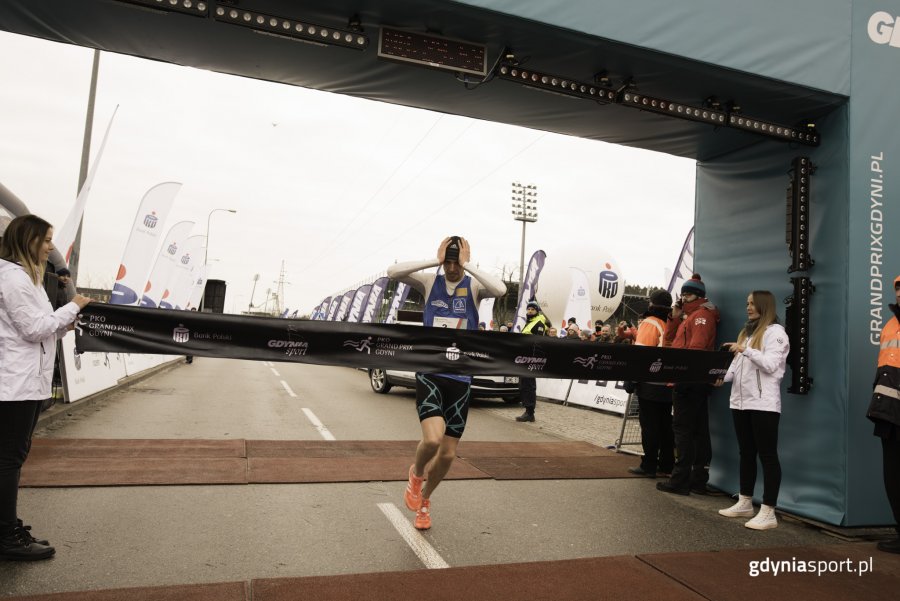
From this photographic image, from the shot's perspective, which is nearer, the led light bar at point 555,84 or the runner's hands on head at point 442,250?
the runner's hands on head at point 442,250

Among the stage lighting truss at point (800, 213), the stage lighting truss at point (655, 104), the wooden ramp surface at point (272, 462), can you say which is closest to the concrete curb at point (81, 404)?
the wooden ramp surface at point (272, 462)

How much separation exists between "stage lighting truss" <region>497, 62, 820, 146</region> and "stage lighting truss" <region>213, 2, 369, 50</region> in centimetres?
129

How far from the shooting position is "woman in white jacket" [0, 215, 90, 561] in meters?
3.53

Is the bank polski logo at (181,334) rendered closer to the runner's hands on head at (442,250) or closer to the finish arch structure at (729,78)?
the runner's hands on head at (442,250)

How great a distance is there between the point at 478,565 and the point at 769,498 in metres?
2.96

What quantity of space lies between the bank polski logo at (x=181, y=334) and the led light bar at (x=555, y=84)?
10.9 feet

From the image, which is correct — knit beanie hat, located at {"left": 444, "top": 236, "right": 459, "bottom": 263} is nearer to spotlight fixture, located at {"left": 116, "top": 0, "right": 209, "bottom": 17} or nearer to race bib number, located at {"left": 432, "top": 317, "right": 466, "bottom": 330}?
race bib number, located at {"left": 432, "top": 317, "right": 466, "bottom": 330}

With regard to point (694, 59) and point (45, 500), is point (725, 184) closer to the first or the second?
point (694, 59)

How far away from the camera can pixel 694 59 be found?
524cm

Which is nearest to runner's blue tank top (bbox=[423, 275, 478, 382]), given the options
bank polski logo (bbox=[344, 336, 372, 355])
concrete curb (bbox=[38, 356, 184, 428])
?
bank polski logo (bbox=[344, 336, 372, 355])

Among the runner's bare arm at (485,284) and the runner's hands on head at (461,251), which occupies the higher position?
the runner's hands on head at (461,251)

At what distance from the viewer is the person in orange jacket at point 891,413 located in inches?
187

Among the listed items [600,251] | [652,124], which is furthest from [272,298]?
[652,124]

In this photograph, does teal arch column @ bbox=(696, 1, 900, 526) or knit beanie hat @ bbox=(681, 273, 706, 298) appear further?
knit beanie hat @ bbox=(681, 273, 706, 298)
